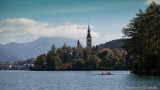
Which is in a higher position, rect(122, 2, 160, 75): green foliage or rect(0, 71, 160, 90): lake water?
rect(122, 2, 160, 75): green foliage

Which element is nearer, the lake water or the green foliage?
the lake water

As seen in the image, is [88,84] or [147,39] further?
[147,39]

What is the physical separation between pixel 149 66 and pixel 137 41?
9068mm

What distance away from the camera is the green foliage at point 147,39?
246 feet

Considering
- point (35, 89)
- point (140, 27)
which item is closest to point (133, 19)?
point (140, 27)

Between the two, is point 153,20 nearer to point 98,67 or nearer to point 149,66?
point 149,66

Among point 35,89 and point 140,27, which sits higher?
point 140,27

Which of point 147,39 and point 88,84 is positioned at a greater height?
point 147,39

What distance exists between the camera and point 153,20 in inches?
3081

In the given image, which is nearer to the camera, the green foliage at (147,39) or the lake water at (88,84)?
the lake water at (88,84)

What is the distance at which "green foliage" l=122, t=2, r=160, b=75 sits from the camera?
2953 inches

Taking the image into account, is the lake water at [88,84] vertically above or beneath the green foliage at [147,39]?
beneath

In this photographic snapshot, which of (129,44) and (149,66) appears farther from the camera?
(129,44)

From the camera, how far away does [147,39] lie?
257ft
